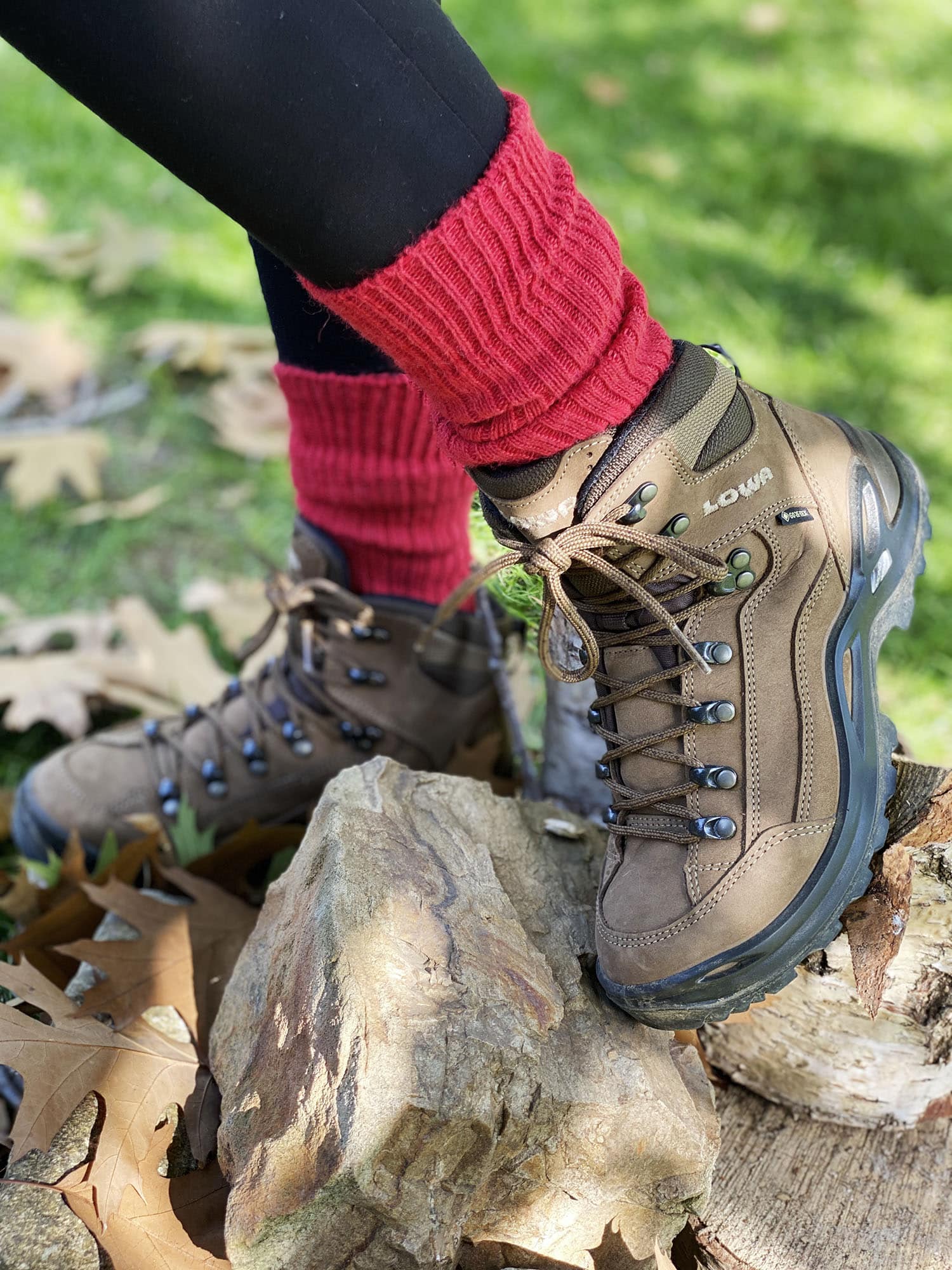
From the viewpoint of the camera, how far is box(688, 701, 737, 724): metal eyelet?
110 cm

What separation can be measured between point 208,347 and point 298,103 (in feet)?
6.46

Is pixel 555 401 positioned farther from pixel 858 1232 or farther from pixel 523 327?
pixel 858 1232

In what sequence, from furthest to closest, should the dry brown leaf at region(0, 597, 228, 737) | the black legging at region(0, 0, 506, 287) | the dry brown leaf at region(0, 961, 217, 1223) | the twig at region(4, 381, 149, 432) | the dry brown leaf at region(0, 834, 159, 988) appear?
the twig at region(4, 381, 149, 432), the dry brown leaf at region(0, 597, 228, 737), the dry brown leaf at region(0, 834, 159, 988), the dry brown leaf at region(0, 961, 217, 1223), the black legging at region(0, 0, 506, 287)

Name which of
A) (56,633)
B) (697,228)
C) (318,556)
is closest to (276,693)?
(318,556)

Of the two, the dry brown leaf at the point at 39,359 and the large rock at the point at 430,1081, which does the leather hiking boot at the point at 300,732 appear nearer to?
the large rock at the point at 430,1081

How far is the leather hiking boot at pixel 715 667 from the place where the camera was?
1.05 metres

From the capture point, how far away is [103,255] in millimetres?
2943

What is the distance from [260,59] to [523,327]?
0.30 metres

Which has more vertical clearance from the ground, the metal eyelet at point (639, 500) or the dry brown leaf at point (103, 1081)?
the metal eyelet at point (639, 500)

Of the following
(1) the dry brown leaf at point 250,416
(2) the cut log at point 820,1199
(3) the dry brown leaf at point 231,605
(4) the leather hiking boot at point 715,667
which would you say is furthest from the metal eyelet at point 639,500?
(1) the dry brown leaf at point 250,416

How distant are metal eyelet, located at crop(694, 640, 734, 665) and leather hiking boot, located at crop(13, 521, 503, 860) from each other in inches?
19.8

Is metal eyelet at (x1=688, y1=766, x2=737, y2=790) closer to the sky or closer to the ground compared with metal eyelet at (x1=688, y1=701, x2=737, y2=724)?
closer to the ground

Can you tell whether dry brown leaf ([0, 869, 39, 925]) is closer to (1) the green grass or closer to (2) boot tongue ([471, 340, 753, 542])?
(1) the green grass

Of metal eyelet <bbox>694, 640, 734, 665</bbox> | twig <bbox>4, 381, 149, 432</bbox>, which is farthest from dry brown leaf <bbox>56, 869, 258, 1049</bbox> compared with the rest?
twig <bbox>4, 381, 149, 432</bbox>
